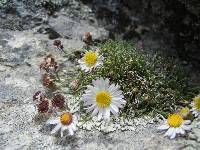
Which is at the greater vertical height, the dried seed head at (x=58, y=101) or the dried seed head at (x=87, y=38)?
the dried seed head at (x=87, y=38)

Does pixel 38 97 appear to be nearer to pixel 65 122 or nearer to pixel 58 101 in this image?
Result: pixel 58 101

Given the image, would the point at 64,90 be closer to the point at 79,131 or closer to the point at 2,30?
the point at 79,131

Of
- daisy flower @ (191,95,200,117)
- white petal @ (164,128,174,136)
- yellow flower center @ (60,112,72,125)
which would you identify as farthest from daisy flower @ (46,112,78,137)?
daisy flower @ (191,95,200,117)

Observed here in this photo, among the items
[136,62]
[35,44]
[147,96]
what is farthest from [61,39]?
[147,96]

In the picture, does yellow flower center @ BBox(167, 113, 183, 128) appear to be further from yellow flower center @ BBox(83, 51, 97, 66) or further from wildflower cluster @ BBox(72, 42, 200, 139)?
yellow flower center @ BBox(83, 51, 97, 66)

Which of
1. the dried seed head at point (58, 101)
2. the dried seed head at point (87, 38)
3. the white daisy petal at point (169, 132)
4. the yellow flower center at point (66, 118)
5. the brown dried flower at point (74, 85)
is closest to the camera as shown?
the white daisy petal at point (169, 132)

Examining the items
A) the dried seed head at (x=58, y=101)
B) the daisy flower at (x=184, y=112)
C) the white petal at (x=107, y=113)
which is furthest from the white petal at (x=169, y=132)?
the dried seed head at (x=58, y=101)

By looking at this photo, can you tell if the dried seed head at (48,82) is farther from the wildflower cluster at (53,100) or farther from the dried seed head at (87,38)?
the dried seed head at (87,38)
